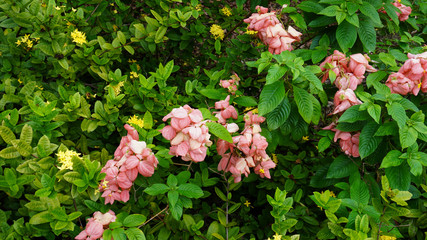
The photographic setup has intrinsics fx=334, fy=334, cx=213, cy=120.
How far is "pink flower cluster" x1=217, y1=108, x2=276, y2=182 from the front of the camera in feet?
4.87

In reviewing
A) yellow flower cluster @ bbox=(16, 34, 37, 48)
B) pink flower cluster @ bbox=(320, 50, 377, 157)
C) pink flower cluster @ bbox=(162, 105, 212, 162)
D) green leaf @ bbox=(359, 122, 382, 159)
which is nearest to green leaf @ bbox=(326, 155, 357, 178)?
pink flower cluster @ bbox=(320, 50, 377, 157)

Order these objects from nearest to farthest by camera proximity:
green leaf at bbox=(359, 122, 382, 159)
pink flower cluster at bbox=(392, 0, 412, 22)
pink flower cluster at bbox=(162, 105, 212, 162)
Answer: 1. pink flower cluster at bbox=(162, 105, 212, 162)
2. green leaf at bbox=(359, 122, 382, 159)
3. pink flower cluster at bbox=(392, 0, 412, 22)

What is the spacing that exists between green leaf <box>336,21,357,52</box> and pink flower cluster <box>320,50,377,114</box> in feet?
0.37

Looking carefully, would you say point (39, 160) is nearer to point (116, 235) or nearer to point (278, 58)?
point (116, 235)

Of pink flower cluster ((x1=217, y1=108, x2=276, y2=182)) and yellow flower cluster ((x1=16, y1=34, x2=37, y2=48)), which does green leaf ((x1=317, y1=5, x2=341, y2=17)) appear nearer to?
pink flower cluster ((x1=217, y1=108, x2=276, y2=182))

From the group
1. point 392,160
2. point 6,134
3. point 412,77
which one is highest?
point 412,77

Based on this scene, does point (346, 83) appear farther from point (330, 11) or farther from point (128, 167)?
point (128, 167)

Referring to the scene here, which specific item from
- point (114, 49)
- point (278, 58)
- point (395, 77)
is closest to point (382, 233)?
point (395, 77)

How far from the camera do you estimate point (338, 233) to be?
1399mm

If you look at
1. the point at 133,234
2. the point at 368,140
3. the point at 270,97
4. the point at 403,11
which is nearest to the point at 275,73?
the point at 270,97

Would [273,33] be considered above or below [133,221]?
above

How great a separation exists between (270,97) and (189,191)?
56 centimetres

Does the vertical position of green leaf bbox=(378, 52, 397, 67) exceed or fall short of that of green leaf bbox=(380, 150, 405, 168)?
it exceeds it

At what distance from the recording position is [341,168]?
1.78m
